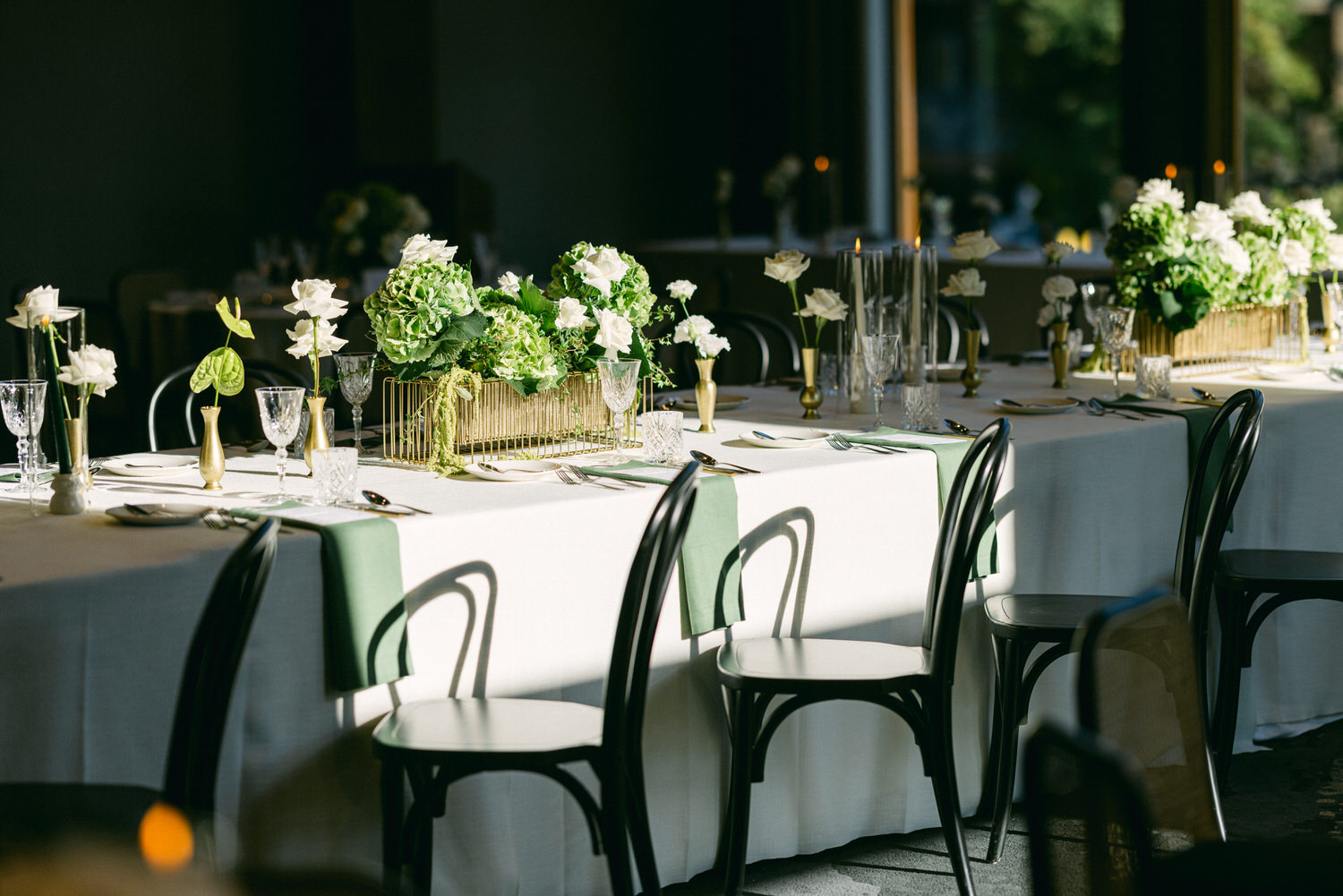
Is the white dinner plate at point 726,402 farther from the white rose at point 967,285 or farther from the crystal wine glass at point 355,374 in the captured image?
the crystal wine glass at point 355,374

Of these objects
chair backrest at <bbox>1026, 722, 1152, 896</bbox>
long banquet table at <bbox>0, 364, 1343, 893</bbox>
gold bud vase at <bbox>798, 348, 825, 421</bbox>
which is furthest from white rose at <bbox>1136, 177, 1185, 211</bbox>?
chair backrest at <bbox>1026, 722, 1152, 896</bbox>

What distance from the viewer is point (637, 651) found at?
2.18m

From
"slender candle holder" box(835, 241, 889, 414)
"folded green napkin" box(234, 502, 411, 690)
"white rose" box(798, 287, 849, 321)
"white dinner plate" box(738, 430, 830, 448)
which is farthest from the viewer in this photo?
"slender candle holder" box(835, 241, 889, 414)

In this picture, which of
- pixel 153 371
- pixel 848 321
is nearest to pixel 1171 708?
pixel 848 321

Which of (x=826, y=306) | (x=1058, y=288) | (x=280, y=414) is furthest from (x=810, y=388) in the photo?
(x=280, y=414)

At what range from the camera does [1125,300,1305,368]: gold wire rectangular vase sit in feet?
13.3

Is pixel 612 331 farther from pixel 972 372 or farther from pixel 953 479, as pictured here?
pixel 972 372

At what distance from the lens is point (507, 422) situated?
9.46 feet

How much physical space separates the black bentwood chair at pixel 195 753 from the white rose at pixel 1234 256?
2858 mm

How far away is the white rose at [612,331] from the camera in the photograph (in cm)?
287

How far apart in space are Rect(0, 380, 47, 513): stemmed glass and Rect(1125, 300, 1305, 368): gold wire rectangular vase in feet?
9.09

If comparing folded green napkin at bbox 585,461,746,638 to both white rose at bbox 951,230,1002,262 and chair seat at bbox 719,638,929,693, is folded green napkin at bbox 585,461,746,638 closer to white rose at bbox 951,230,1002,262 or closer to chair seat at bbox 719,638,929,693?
chair seat at bbox 719,638,929,693

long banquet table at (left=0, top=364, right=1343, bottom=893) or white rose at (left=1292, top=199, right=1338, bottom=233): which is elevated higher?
white rose at (left=1292, top=199, right=1338, bottom=233)

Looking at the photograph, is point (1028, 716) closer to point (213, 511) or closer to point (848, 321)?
point (848, 321)
